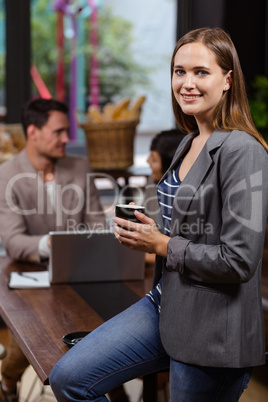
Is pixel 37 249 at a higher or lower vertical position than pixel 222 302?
lower

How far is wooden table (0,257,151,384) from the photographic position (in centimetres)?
159

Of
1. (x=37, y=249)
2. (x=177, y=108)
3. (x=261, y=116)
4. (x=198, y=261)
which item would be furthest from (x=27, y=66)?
(x=198, y=261)

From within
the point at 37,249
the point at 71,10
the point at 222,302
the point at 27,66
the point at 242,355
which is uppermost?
the point at 71,10

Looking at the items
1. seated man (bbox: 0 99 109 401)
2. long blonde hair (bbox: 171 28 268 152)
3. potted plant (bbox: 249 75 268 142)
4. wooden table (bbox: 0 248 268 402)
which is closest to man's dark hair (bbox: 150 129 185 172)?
seated man (bbox: 0 99 109 401)

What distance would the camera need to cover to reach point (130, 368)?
57.2 inches

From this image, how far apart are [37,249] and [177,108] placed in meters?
1.09

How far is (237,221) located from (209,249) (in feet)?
0.29

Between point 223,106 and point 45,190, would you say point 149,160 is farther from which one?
point 223,106

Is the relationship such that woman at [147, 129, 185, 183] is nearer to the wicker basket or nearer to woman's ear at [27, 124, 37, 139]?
woman's ear at [27, 124, 37, 139]

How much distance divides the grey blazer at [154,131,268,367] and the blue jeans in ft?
0.15

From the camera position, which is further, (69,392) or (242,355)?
(69,392)

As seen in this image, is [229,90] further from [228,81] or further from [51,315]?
[51,315]

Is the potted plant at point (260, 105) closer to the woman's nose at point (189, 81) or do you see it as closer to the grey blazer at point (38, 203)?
the grey blazer at point (38, 203)

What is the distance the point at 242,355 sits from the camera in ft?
4.29
